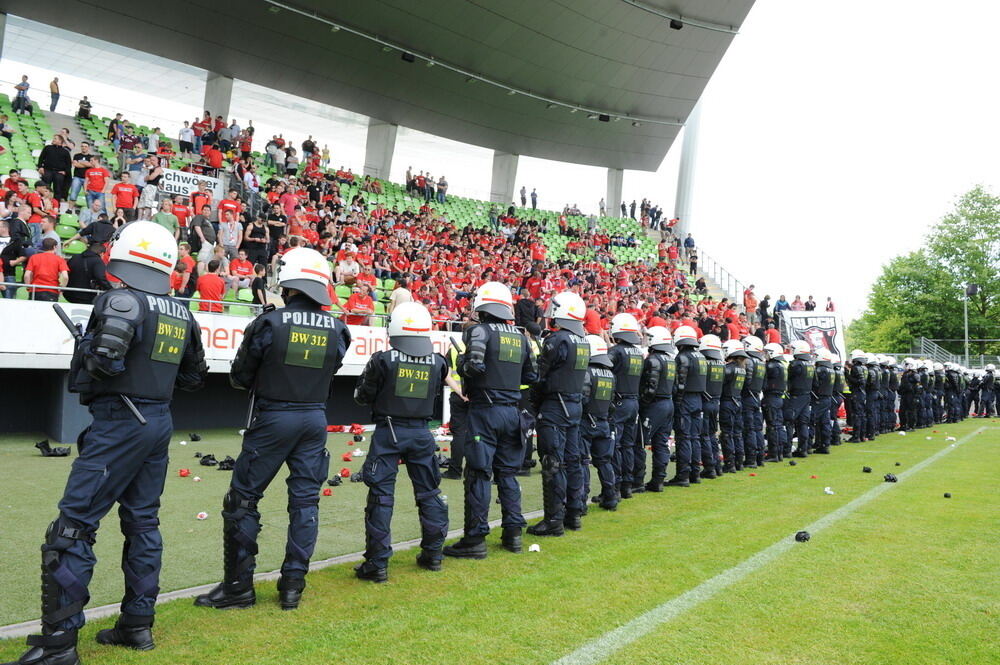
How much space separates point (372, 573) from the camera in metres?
5.25

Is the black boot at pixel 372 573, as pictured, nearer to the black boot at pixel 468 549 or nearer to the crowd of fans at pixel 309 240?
the black boot at pixel 468 549

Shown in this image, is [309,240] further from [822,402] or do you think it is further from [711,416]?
[822,402]

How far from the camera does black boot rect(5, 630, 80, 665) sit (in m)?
3.56

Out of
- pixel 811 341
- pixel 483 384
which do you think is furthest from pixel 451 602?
pixel 811 341

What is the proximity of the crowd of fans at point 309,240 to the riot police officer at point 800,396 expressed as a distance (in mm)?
3893

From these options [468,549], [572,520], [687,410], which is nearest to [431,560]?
[468,549]

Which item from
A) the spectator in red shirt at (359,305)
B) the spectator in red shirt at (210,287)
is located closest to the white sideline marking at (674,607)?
the spectator in red shirt at (359,305)

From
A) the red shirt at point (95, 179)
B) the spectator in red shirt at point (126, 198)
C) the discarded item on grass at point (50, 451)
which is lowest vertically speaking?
the discarded item on grass at point (50, 451)

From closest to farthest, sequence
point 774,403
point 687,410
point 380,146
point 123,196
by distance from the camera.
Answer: point 687,410 < point 123,196 < point 774,403 < point 380,146

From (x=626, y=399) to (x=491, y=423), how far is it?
3.02m

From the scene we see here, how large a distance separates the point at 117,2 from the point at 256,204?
8.36m

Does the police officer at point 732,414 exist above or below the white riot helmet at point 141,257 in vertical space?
below

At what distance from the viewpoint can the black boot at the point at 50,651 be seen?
356 cm

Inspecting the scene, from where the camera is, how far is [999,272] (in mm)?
50406
